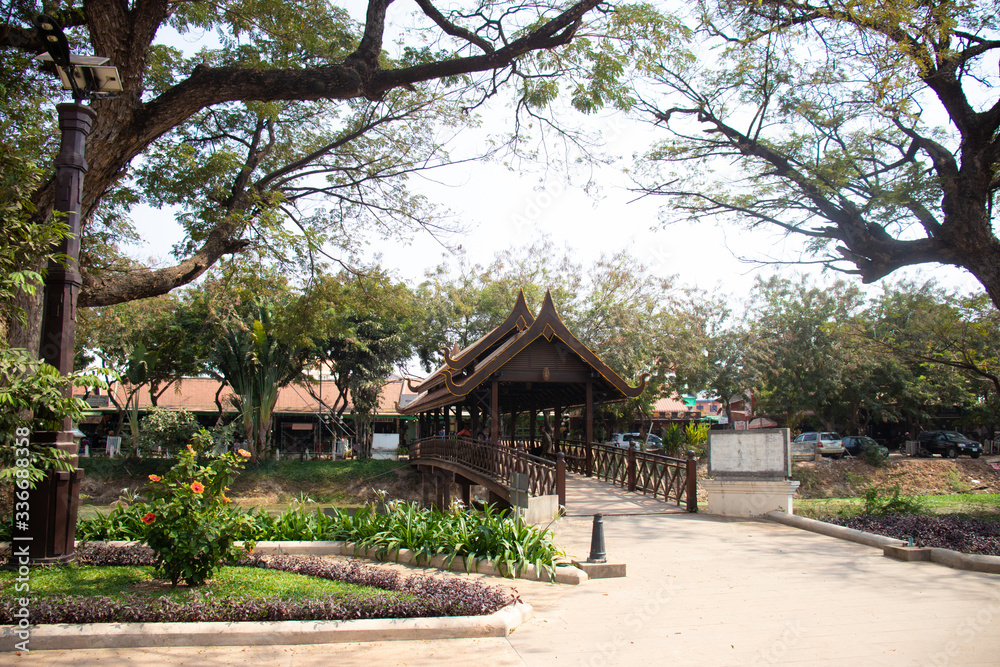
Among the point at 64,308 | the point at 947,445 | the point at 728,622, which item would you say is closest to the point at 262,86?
the point at 64,308

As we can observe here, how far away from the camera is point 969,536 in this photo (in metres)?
9.08

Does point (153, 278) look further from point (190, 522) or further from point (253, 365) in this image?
point (253, 365)

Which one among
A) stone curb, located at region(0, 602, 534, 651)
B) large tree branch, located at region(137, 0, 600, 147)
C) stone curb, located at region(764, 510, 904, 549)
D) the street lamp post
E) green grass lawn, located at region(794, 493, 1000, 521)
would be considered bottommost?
green grass lawn, located at region(794, 493, 1000, 521)

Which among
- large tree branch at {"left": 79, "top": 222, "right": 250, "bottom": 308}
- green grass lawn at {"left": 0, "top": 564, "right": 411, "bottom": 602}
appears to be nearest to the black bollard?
green grass lawn at {"left": 0, "top": 564, "right": 411, "bottom": 602}

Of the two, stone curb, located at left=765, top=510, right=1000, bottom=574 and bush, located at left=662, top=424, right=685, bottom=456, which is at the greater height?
bush, located at left=662, top=424, right=685, bottom=456

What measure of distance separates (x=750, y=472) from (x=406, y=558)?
7.53 m

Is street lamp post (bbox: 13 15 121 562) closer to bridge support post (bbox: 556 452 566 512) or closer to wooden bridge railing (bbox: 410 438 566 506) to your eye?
wooden bridge railing (bbox: 410 438 566 506)

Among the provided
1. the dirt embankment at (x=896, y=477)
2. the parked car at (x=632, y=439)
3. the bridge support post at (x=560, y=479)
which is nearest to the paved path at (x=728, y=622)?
the bridge support post at (x=560, y=479)

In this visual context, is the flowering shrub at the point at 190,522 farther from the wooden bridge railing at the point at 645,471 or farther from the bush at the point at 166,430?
the bush at the point at 166,430

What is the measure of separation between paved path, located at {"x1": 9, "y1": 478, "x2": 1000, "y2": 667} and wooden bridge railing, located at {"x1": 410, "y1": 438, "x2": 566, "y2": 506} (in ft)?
11.2

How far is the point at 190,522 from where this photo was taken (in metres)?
6.07

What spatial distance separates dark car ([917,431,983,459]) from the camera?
33062mm

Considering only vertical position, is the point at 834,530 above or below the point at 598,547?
below

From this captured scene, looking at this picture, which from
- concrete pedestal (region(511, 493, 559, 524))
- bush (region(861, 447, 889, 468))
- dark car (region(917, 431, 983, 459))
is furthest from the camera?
dark car (region(917, 431, 983, 459))
